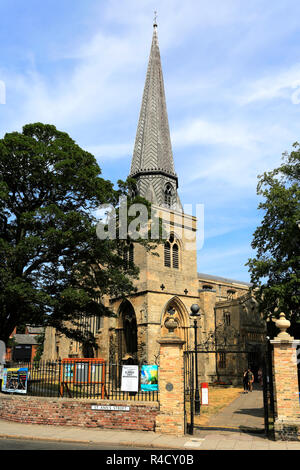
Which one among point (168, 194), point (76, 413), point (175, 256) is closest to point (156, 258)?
point (175, 256)

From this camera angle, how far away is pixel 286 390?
10922mm

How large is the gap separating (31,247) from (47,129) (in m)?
6.22

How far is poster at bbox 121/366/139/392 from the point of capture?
41.3ft

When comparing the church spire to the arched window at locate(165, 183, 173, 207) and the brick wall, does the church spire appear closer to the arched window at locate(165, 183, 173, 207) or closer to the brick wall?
the arched window at locate(165, 183, 173, 207)

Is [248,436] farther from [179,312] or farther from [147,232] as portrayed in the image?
[179,312]

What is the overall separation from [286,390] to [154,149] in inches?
1105

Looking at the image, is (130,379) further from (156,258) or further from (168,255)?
(168,255)

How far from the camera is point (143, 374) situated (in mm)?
12836

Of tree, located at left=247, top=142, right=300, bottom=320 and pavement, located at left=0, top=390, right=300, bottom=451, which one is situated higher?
tree, located at left=247, top=142, right=300, bottom=320

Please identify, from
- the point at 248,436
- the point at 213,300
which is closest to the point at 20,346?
the point at 213,300

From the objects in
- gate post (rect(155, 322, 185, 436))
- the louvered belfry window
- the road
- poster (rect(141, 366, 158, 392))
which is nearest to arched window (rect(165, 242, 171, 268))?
the louvered belfry window

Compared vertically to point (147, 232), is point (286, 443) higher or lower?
lower

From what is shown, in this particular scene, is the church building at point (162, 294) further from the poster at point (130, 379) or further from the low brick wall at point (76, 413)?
the poster at point (130, 379)

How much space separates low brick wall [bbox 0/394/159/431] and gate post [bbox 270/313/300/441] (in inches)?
135
